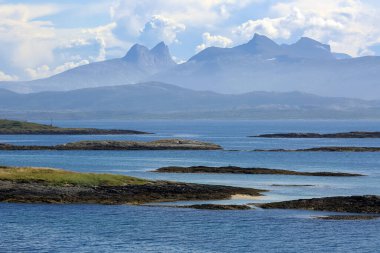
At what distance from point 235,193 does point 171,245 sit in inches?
986

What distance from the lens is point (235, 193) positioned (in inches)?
3012

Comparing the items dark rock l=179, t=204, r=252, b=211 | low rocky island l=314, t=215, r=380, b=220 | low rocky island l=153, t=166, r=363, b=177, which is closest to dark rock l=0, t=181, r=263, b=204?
dark rock l=179, t=204, r=252, b=211

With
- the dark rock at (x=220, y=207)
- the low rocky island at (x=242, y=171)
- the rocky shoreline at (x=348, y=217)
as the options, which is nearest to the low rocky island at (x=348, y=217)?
the rocky shoreline at (x=348, y=217)

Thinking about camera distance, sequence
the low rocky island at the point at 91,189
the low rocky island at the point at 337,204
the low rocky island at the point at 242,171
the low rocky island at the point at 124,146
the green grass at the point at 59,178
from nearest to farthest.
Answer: the low rocky island at the point at 337,204 → the low rocky island at the point at 91,189 → the green grass at the point at 59,178 → the low rocky island at the point at 242,171 → the low rocky island at the point at 124,146

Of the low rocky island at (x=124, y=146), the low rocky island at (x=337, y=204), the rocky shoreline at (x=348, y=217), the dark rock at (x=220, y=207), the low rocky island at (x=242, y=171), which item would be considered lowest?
the rocky shoreline at (x=348, y=217)

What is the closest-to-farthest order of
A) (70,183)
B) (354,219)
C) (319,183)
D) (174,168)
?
1. (354,219)
2. (70,183)
3. (319,183)
4. (174,168)

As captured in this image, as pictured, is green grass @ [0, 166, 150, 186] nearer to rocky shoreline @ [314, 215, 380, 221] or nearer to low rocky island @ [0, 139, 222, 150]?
rocky shoreline @ [314, 215, 380, 221]

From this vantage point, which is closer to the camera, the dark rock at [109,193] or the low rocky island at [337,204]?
the low rocky island at [337,204]

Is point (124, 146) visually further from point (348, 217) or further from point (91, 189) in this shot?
point (348, 217)

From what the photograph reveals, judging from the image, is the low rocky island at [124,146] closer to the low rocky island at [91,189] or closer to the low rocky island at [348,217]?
the low rocky island at [91,189]

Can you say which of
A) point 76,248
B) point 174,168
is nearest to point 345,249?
point 76,248

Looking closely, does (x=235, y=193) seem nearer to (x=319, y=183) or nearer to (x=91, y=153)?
(x=319, y=183)

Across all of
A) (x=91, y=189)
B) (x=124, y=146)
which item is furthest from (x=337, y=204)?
(x=124, y=146)

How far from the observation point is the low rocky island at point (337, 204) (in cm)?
6575
